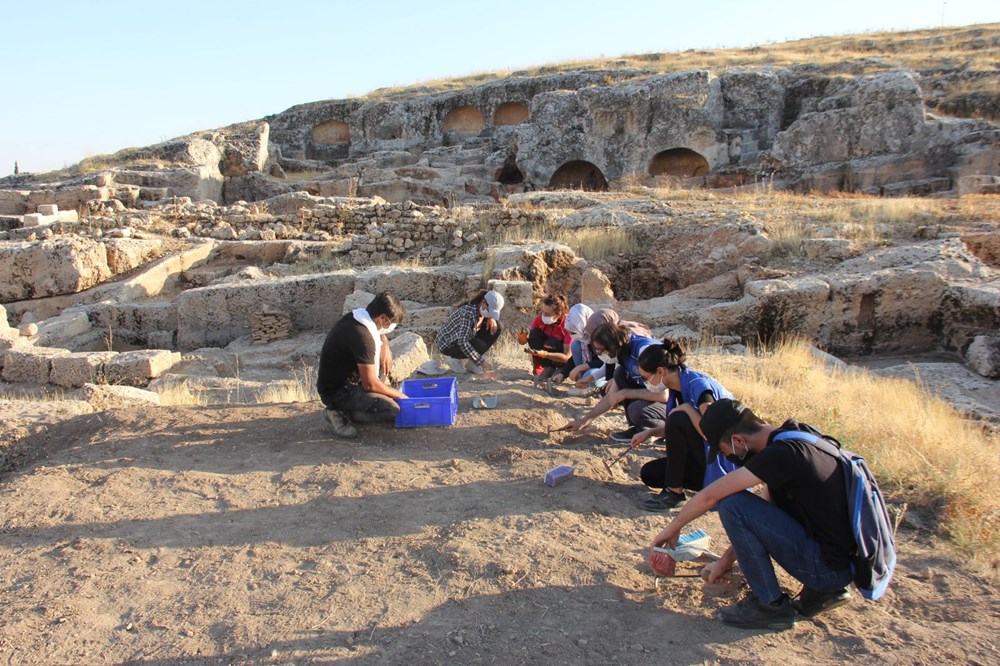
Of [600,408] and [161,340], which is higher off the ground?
[161,340]

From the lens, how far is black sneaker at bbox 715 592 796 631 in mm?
2727

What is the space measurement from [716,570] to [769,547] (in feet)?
1.24

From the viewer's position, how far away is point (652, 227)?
35.8 ft

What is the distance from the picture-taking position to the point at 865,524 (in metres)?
2.55

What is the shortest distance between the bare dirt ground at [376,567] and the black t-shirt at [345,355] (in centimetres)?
43

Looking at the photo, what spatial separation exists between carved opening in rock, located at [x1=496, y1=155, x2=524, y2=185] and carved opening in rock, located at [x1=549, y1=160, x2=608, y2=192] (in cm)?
181

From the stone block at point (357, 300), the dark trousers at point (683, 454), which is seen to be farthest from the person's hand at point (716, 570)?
the stone block at point (357, 300)

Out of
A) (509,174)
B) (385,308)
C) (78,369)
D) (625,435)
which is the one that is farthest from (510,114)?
(625,435)

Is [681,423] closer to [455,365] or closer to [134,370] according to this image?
[455,365]

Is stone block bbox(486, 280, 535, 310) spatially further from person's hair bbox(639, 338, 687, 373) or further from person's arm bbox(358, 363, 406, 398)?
person's hair bbox(639, 338, 687, 373)

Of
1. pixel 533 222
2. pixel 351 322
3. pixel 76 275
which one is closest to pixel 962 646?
pixel 351 322

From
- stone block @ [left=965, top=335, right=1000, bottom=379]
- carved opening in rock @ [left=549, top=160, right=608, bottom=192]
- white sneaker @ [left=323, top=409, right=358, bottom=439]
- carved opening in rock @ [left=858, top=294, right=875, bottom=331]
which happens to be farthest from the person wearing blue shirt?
carved opening in rock @ [left=549, top=160, right=608, bottom=192]

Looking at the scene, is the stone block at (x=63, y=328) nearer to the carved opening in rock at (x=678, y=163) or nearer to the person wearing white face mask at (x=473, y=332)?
the person wearing white face mask at (x=473, y=332)

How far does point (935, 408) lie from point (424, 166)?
71.3ft
